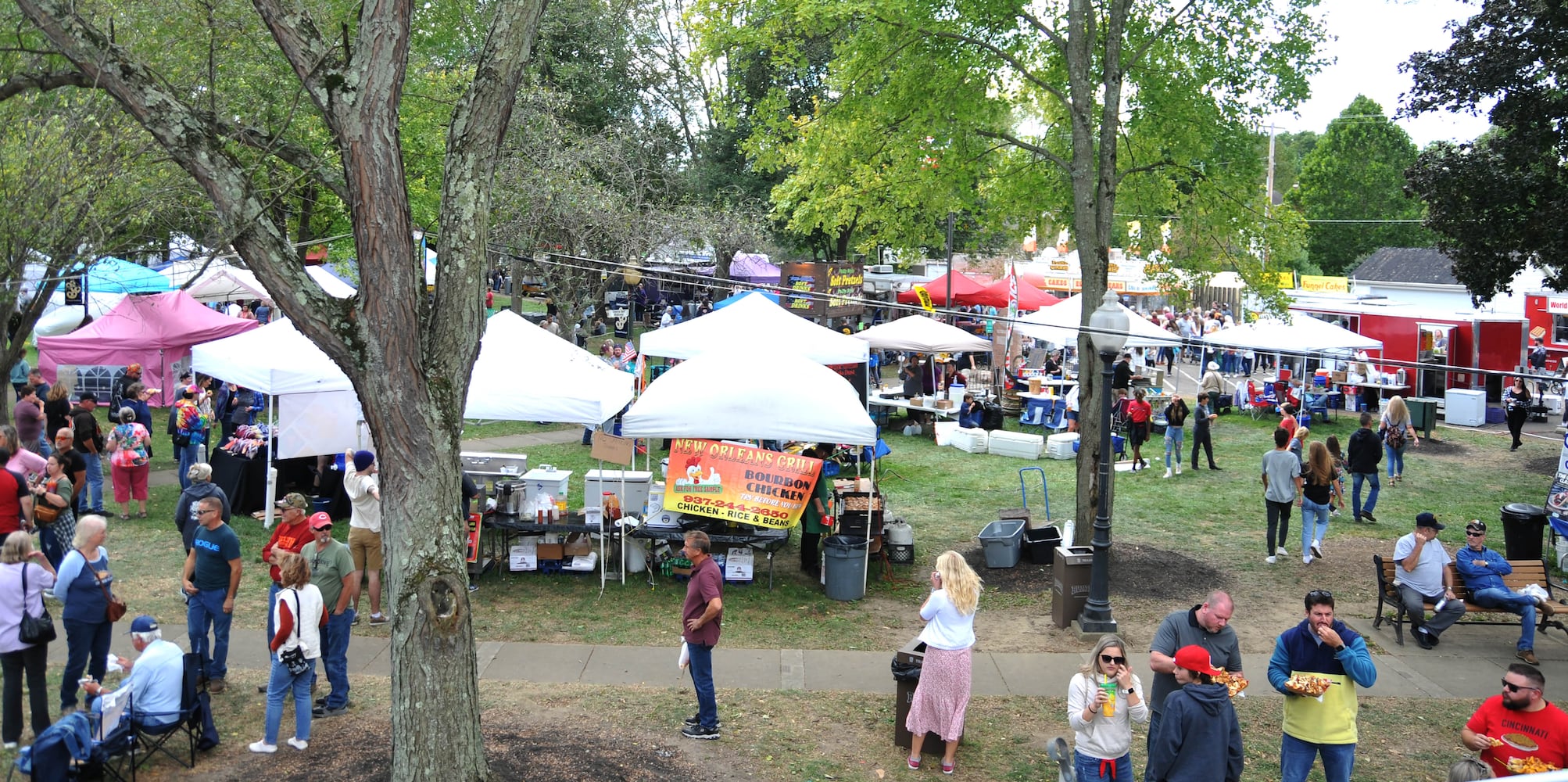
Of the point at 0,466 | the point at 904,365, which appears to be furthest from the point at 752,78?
the point at 0,466

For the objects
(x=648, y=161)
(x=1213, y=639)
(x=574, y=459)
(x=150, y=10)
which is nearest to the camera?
(x=1213, y=639)

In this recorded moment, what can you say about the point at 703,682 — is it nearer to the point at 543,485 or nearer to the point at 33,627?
the point at 33,627

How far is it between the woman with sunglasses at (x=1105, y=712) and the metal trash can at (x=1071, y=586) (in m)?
4.67

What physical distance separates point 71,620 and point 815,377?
731 centimetres

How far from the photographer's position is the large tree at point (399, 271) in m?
6.18

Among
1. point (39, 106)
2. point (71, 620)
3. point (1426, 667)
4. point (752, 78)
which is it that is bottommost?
point (1426, 667)

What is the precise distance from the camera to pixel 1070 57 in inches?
492

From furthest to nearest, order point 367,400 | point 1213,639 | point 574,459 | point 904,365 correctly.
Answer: point 904,365 < point 574,459 < point 1213,639 < point 367,400

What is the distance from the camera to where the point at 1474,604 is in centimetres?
1091

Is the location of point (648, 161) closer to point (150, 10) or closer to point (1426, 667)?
point (150, 10)

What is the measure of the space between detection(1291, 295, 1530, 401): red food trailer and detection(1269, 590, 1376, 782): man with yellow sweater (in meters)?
23.0

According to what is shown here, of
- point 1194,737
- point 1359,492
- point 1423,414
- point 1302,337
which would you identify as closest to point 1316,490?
point 1359,492

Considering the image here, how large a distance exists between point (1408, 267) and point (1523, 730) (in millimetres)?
35440

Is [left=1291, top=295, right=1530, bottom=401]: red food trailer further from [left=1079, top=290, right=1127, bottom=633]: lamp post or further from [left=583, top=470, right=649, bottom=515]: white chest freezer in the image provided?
[left=583, top=470, right=649, bottom=515]: white chest freezer
